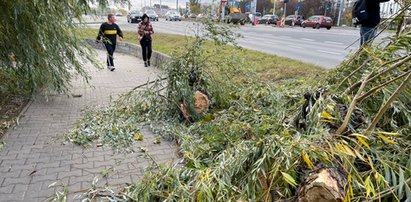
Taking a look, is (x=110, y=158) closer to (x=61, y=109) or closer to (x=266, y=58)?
(x=61, y=109)

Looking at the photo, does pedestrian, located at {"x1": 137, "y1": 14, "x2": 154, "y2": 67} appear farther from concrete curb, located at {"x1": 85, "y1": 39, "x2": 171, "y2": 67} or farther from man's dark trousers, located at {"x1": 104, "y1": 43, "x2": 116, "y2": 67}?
man's dark trousers, located at {"x1": 104, "y1": 43, "x2": 116, "y2": 67}

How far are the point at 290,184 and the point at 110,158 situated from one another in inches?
97.8

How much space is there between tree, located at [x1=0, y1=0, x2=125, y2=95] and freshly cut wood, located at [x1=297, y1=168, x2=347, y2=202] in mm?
4687

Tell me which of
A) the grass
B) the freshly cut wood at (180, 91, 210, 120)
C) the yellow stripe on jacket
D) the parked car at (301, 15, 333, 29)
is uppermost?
the parked car at (301, 15, 333, 29)

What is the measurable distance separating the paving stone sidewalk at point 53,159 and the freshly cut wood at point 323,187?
1728 millimetres

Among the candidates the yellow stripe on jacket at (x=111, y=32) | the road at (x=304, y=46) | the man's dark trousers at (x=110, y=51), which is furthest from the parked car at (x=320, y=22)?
the yellow stripe on jacket at (x=111, y=32)

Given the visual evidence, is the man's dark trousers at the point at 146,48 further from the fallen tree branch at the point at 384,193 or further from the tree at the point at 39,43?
the fallen tree branch at the point at 384,193

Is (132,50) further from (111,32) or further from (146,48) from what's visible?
(111,32)

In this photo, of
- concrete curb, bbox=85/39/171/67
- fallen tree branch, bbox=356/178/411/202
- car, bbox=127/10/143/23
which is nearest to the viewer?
fallen tree branch, bbox=356/178/411/202

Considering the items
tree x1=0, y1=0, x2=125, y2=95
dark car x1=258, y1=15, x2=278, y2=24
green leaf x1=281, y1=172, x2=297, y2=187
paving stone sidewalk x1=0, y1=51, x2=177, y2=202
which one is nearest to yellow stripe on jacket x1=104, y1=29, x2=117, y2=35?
tree x1=0, y1=0, x2=125, y2=95

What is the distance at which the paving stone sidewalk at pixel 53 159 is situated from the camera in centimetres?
322

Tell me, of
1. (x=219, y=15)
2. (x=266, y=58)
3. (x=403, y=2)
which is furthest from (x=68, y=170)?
(x=266, y=58)

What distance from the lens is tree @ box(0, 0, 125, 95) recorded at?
5.25m

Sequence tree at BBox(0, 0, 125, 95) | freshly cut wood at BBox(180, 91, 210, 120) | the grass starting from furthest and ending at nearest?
1. the grass
2. tree at BBox(0, 0, 125, 95)
3. freshly cut wood at BBox(180, 91, 210, 120)
